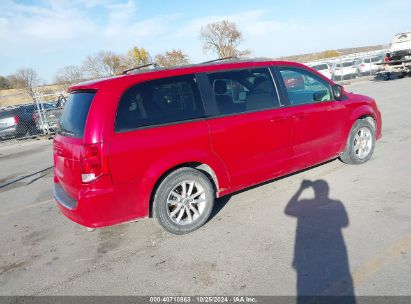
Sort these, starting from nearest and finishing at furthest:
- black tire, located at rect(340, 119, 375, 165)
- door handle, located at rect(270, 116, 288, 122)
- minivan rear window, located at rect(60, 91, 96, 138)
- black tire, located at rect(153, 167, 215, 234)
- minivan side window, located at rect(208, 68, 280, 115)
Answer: minivan rear window, located at rect(60, 91, 96, 138) < black tire, located at rect(153, 167, 215, 234) < minivan side window, located at rect(208, 68, 280, 115) < door handle, located at rect(270, 116, 288, 122) < black tire, located at rect(340, 119, 375, 165)

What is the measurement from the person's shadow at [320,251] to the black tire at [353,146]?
3.80ft

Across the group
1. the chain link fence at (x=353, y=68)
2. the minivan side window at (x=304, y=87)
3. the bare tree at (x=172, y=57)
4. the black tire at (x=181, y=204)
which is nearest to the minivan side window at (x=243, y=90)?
the minivan side window at (x=304, y=87)

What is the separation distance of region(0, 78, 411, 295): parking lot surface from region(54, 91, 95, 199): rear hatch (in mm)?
807

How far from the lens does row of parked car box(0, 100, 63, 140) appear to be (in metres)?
14.2

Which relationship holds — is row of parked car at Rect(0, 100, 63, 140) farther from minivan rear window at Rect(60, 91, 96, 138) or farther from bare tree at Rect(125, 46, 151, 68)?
bare tree at Rect(125, 46, 151, 68)

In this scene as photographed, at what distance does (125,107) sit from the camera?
349 cm

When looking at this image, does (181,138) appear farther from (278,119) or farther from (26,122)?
(26,122)

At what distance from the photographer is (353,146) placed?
214 inches

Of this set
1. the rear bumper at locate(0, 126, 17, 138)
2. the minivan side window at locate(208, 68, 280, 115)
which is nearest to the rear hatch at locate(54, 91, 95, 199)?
the minivan side window at locate(208, 68, 280, 115)

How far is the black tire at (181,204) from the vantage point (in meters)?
3.73

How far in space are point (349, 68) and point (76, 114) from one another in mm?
24590

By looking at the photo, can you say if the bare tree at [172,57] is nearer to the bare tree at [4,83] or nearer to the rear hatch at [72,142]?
the bare tree at [4,83]

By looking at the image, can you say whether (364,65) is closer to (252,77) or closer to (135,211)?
(252,77)

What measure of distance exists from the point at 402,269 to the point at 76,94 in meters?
3.68
